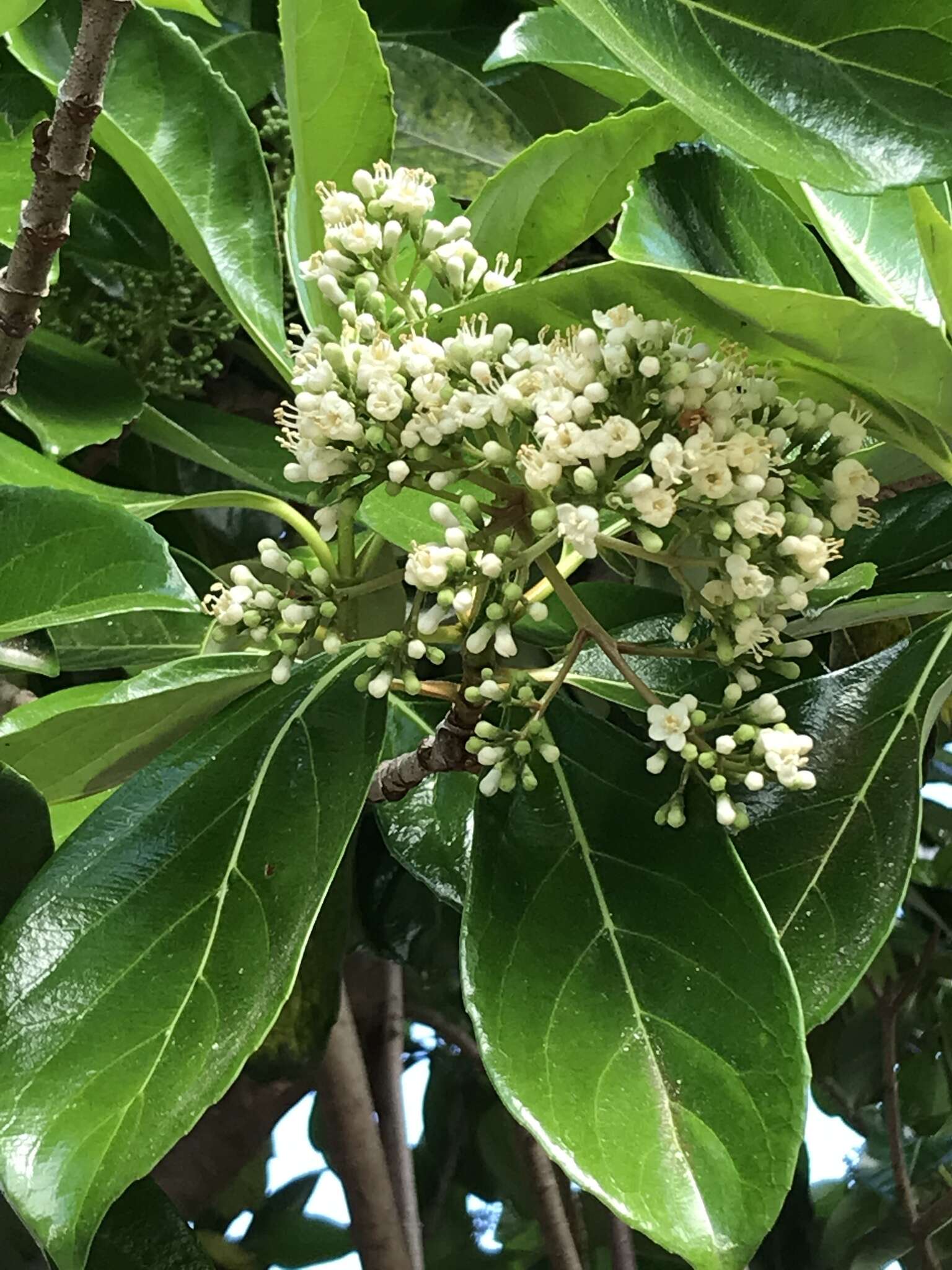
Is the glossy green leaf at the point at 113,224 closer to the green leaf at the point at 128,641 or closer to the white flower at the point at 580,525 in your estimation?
the green leaf at the point at 128,641

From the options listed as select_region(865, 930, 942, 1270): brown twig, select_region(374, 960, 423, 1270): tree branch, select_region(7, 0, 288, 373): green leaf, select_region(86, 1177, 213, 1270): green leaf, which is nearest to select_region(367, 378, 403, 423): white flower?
select_region(7, 0, 288, 373): green leaf

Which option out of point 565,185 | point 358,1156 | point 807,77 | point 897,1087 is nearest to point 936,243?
point 807,77

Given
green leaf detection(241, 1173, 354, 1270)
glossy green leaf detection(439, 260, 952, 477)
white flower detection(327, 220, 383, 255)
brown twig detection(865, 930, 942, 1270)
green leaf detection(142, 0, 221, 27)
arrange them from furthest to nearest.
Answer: green leaf detection(241, 1173, 354, 1270) → brown twig detection(865, 930, 942, 1270) → green leaf detection(142, 0, 221, 27) → white flower detection(327, 220, 383, 255) → glossy green leaf detection(439, 260, 952, 477)

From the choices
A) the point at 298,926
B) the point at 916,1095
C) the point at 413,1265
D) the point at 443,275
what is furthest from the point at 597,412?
the point at 916,1095

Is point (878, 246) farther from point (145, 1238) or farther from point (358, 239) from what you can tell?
point (145, 1238)

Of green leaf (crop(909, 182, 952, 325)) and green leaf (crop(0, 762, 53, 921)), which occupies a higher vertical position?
green leaf (crop(909, 182, 952, 325))

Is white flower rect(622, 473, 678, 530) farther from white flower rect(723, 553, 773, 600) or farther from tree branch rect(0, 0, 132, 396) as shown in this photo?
tree branch rect(0, 0, 132, 396)

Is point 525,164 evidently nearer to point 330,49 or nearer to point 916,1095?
point 330,49
